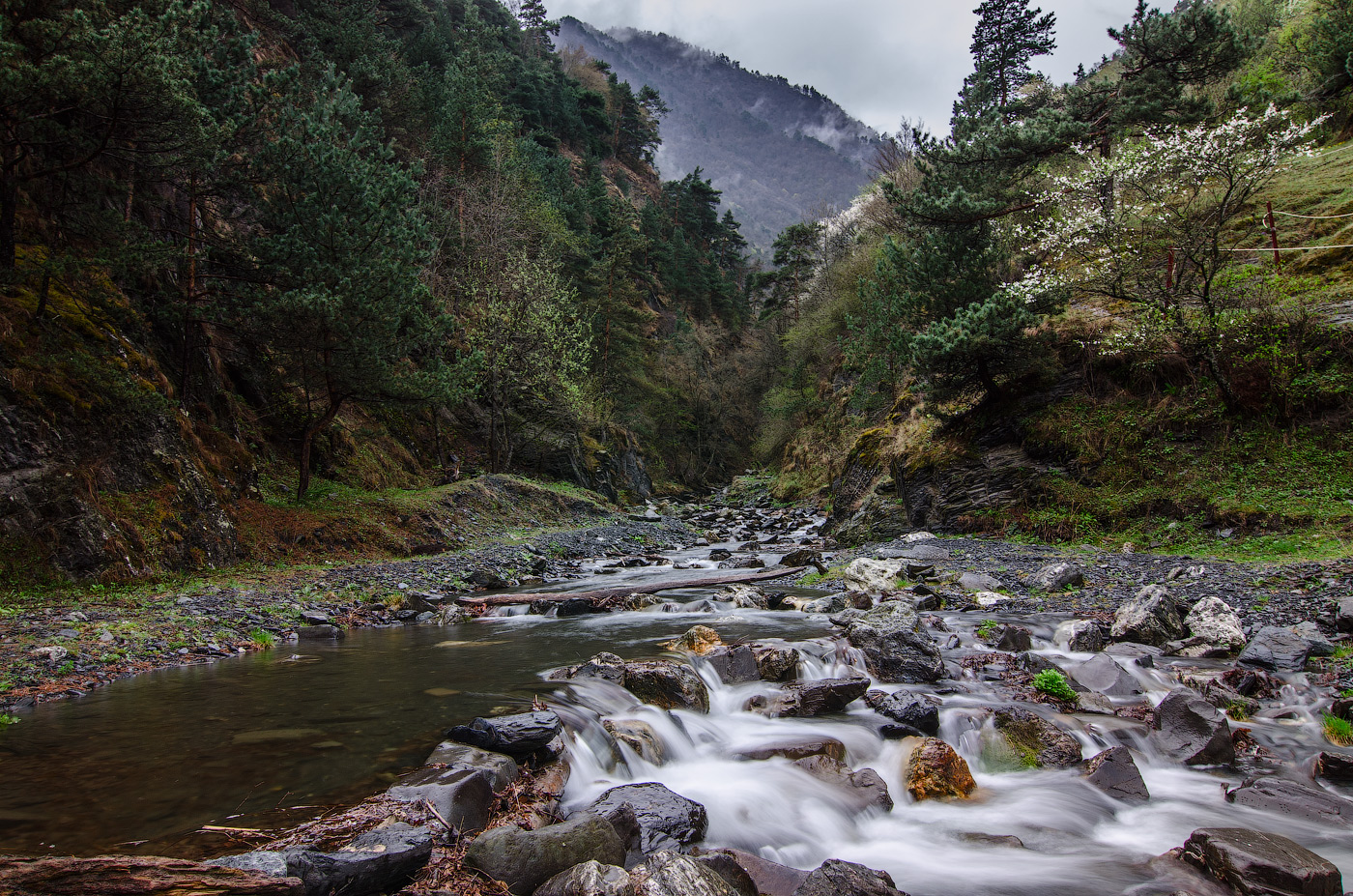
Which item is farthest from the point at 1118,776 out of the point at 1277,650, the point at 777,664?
the point at 777,664

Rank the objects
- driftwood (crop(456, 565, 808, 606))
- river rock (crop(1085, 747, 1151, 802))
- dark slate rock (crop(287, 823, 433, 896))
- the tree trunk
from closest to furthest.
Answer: dark slate rock (crop(287, 823, 433, 896))
river rock (crop(1085, 747, 1151, 802))
driftwood (crop(456, 565, 808, 606))
the tree trunk

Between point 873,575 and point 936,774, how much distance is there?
7584 millimetres

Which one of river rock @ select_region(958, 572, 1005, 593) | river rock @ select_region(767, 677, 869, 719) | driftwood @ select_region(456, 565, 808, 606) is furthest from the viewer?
driftwood @ select_region(456, 565, 808, 606)

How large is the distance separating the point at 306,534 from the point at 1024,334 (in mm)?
19544

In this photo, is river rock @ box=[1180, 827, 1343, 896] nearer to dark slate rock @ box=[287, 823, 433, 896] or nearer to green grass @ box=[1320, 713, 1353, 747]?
green grass @ box=[1320, 713, 1353, 747]

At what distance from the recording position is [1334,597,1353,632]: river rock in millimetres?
6695

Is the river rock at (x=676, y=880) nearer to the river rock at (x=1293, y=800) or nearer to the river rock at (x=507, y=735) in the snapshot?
the river rock at (x=507, y=735)

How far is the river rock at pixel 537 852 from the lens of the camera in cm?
317

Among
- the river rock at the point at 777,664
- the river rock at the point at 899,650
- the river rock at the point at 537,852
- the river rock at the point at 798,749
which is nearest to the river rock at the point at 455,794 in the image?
the river rock at the point at 537,852

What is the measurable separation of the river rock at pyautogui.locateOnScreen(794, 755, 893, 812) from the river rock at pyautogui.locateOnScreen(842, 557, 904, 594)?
6.62 m

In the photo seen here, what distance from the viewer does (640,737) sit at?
18.0 ft

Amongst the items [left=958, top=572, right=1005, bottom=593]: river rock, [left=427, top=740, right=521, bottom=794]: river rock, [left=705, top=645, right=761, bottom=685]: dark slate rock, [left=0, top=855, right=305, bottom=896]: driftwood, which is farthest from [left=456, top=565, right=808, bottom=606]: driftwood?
[left=0, top=855, right=305, bottom=896]: driftwood

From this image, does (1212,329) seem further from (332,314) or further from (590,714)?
(332,314)

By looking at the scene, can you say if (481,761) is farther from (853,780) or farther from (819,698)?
(819,698)
